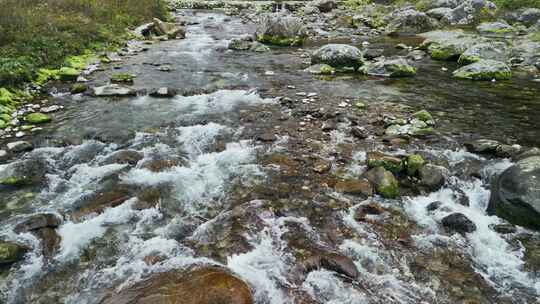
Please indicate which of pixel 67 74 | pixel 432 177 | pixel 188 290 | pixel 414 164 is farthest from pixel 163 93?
pixel 188 290

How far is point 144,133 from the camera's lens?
29.9ft

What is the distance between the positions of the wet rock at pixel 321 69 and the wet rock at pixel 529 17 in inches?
771

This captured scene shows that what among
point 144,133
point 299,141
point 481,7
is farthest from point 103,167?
point 481,7

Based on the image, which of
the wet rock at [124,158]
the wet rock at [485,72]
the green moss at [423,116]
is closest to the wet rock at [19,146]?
the wet rock at [124,158]

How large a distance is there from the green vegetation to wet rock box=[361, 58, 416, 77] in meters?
11.6

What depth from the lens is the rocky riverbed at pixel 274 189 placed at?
4.71 metres

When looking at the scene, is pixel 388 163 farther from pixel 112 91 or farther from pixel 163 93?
pixel 112 91

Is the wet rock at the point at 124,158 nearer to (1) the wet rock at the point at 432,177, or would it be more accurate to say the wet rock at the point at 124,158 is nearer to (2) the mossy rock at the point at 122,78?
(2) the mossy rock at the point at 122,78

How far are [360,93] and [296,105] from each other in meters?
2.67

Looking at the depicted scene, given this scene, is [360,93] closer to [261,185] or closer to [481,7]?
[261,185]

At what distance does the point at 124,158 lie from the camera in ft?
25.5

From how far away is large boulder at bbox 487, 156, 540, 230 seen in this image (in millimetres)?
5617

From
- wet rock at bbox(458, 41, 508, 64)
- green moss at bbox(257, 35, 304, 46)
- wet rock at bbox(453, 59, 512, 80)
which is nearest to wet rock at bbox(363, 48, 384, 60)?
wet rock at bbox(458, 41, 508, 64)

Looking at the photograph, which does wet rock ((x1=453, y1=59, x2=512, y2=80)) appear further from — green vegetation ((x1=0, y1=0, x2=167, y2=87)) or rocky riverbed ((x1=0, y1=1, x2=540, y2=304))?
A: green vegetation ((x1=0, y1=0, x2=167, y2=87))
